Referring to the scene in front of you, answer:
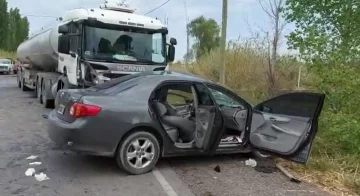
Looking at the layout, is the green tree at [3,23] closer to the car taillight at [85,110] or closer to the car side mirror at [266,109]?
the car taillight at [85,110]

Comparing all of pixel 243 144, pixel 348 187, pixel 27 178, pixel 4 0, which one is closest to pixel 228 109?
pixel 243 144

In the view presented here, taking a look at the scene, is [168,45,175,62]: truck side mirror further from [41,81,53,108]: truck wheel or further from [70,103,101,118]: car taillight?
[70,103,101,118]: car taillight

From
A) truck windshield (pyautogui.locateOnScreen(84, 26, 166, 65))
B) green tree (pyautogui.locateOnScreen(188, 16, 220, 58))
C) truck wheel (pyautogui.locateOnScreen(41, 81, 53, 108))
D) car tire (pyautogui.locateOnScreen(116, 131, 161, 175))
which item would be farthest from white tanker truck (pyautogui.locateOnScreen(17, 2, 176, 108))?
green tree (pyautogui.locateOnScreen(188, 16, 220, 58))

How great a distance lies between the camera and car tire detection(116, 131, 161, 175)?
5.66m

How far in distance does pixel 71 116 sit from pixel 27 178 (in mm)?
1012

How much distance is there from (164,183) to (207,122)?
1220 millimetres

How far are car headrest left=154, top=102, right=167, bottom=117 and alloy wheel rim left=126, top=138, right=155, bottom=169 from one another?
1.87ft

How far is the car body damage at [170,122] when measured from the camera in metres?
5.51

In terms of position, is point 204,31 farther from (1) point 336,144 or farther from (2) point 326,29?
(1) point 336,144

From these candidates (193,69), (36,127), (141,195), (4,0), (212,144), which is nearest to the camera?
(141,195)

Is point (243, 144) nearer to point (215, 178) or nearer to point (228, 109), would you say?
point (228, 109)

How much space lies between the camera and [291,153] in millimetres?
5684

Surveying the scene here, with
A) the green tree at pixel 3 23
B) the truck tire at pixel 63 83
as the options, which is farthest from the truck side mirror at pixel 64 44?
the green tree at pixel 3 23

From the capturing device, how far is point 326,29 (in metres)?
9.66
